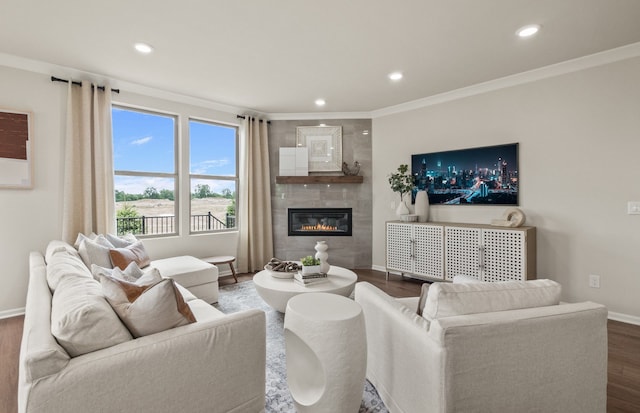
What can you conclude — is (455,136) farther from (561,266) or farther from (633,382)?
(633,382)

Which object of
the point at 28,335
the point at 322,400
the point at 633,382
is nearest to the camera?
the point at 28,335

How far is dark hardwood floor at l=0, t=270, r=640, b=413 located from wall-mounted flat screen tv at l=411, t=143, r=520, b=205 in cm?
158

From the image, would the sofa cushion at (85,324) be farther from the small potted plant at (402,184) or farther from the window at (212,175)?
the small potted plant at (402,184)

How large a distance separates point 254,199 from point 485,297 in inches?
158

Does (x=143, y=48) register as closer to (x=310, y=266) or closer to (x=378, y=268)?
(x=310, y=266)

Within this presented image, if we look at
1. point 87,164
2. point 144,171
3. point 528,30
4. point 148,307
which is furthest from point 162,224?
point 528,30

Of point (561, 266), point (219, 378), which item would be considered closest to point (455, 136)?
point (561, 266)

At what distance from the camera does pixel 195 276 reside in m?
3.17

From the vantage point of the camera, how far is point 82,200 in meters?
3.39

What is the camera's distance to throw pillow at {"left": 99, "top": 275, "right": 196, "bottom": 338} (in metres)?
1.29

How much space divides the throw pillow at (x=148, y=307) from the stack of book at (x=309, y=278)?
1426 mm

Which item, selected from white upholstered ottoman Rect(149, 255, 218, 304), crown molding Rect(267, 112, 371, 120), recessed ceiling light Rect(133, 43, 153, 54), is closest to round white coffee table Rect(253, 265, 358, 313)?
white upholstered ottoman Rect(149, 255, 218, 304)

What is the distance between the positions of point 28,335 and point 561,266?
4.26 m

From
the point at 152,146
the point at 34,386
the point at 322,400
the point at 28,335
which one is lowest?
the point at 322,400
